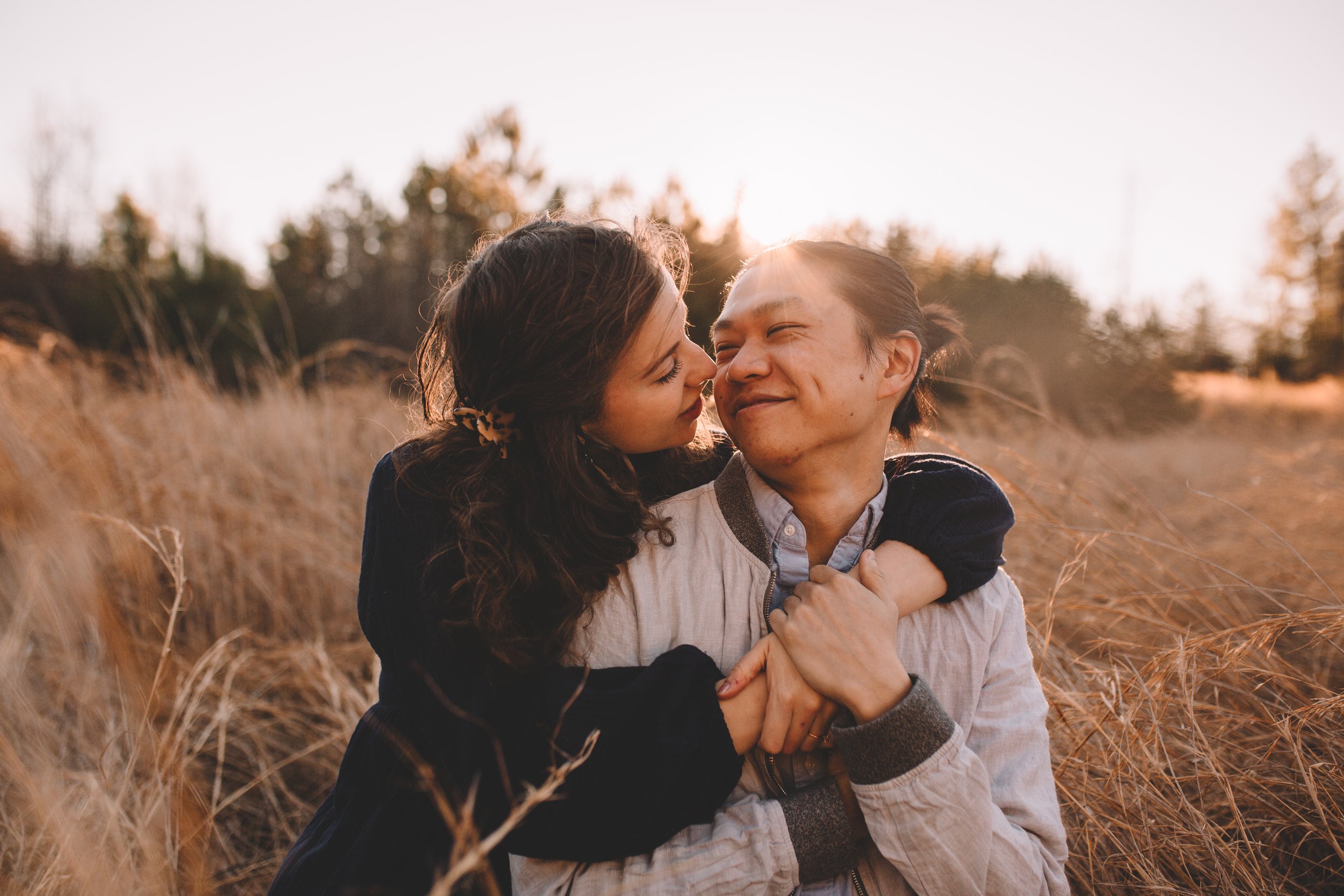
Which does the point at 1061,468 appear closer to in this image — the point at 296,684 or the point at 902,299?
the point at 902,299

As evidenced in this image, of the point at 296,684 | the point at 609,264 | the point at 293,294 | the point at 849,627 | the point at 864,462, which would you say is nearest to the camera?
the point at 849,627

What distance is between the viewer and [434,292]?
1195cm

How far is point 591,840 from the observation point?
133 cm

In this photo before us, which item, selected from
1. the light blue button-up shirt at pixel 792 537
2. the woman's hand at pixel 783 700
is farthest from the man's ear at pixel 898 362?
the woman's hand at pixel 783 700

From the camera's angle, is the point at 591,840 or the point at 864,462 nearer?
the point at 591,840

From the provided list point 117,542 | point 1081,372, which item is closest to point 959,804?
point 117,542

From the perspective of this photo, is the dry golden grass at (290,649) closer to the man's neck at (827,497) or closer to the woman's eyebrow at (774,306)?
the man's neck at (827,497)

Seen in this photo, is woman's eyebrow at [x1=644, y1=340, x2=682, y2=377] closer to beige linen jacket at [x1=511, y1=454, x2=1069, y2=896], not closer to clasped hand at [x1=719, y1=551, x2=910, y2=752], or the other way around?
beige linen jacket at [x1=511, y1=454, x2=1069, y2=896]

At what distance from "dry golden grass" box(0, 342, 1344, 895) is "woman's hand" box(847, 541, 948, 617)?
575mm

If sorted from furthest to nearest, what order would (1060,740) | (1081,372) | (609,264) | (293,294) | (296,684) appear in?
(293,294), (1081,372), (296,684), (1060,740), (609,264)

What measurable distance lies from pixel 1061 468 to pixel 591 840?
14.9 feet

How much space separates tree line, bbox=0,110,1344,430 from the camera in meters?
8.06

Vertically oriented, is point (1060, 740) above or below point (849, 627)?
below

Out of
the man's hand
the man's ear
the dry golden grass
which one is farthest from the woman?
the dry golden grass
